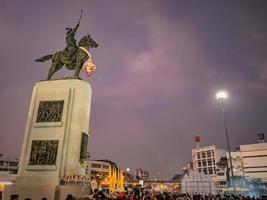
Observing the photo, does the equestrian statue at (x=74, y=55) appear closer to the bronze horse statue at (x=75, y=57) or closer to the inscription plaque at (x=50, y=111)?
the bronze horse statue at (x=75, y=57)

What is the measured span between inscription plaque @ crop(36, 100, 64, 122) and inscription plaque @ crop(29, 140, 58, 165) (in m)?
1.71

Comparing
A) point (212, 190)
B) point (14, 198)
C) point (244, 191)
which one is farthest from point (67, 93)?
point (244, 191)

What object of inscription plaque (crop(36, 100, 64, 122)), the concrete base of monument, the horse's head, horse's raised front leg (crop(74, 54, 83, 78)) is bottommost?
the concrete base of monument

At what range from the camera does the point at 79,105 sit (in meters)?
17.4

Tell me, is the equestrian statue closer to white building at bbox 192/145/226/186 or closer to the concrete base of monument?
the concrete base of monument

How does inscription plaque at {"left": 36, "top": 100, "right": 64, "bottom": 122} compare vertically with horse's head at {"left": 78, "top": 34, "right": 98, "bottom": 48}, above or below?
below

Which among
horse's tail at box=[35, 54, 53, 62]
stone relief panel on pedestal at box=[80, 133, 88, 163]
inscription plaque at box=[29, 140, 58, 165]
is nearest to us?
inscription plaque at box=[29, 140, 58, 165]

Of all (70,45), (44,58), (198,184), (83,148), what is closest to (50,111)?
(83,148)

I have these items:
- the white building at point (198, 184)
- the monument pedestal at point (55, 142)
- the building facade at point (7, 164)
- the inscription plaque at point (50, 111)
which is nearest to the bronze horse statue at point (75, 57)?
the monument pedestal at point (55, 142)

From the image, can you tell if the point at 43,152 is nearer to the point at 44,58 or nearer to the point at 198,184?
the point at 44,58

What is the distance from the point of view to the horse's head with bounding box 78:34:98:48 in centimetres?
1976

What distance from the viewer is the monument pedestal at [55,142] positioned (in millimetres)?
14866

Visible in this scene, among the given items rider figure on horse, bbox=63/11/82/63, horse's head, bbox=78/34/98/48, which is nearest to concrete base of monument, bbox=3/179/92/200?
rider figure on horse, bbox=63/11/82/63

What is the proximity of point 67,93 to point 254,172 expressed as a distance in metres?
95.2
